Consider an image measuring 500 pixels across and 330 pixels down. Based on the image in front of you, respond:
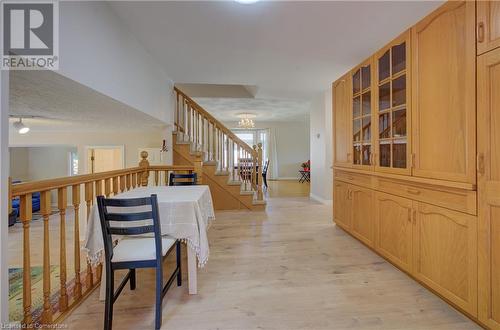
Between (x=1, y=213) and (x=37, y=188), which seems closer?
(x=1, y=213)

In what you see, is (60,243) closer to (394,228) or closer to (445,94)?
(394,228)

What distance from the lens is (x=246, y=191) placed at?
5051 mm

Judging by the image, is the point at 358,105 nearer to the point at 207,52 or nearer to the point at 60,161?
the point at 207,52

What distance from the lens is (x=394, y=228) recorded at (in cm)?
243

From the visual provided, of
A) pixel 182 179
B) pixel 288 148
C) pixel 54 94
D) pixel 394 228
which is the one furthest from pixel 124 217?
pixel 288 148

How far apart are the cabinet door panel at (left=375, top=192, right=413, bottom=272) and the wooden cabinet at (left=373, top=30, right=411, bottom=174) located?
313 mm

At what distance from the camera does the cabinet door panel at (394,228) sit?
2.24m

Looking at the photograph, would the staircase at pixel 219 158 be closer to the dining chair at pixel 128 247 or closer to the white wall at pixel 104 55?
the white wall at pixel 104 55

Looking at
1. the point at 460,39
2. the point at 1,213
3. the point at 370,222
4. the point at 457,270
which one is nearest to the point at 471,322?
the point at 457,270

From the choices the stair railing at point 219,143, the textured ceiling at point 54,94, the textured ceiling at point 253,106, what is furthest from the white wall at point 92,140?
the textured ceiling at point 54,94

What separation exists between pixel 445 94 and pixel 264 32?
1.80 meters

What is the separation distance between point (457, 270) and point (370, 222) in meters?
1.10

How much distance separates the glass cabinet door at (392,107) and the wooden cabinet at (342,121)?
64 cm

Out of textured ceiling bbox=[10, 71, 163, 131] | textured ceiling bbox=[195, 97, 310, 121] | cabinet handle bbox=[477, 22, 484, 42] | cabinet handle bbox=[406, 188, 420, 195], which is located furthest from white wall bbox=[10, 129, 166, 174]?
cabinet handle bbox=[477, 22, 484, 42]
